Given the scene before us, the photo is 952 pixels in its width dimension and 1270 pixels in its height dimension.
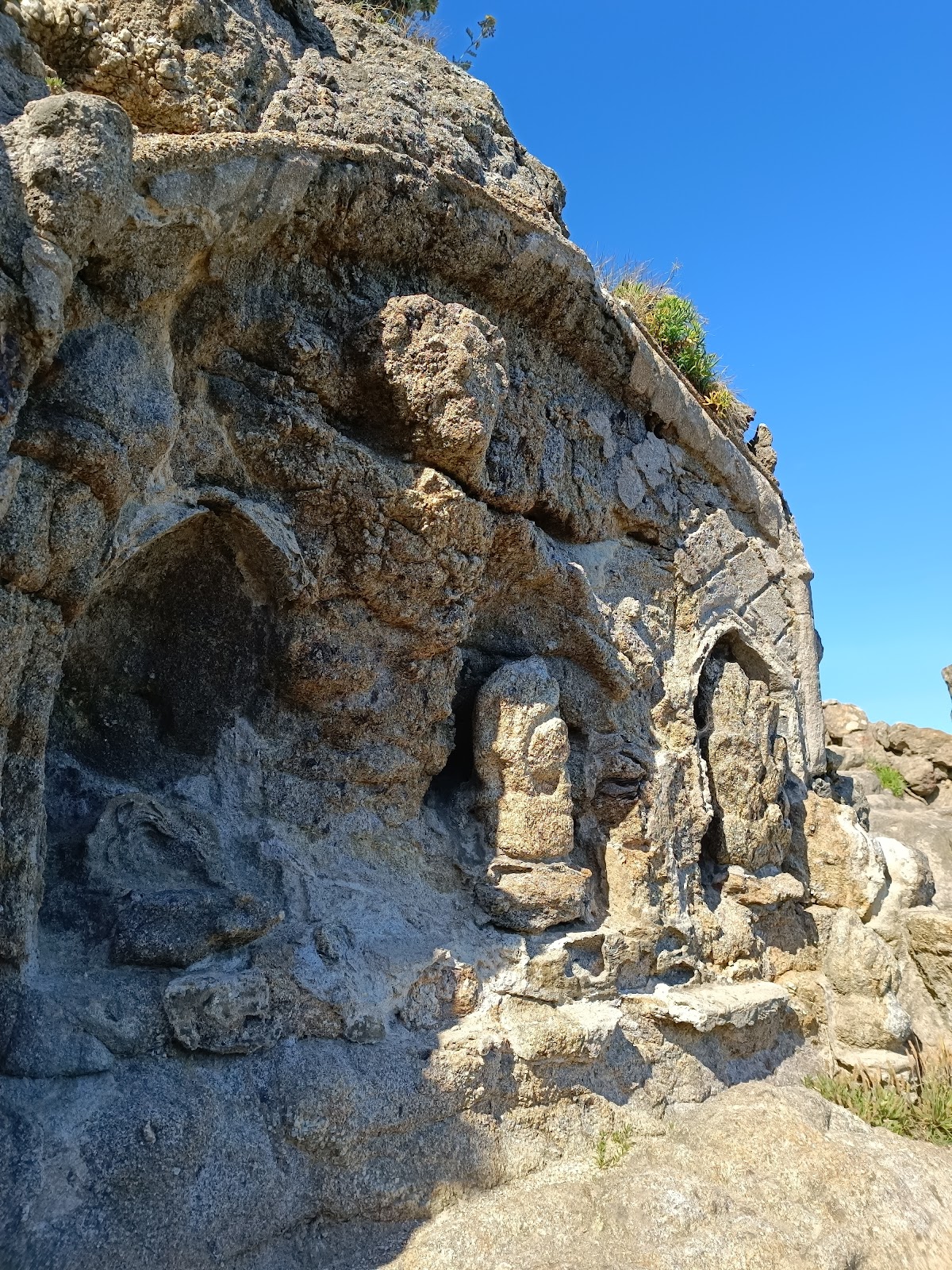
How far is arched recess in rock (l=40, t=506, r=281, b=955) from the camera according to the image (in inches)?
131

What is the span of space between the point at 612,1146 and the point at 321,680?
2100 millimetres

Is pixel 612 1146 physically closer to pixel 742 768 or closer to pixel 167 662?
pixel 742 768

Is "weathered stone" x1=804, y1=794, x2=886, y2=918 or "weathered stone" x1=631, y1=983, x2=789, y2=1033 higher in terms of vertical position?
"weathered stone" x1=804, y1=794, x2=886, y2=918

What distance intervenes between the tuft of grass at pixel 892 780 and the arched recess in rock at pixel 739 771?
5.40 metres

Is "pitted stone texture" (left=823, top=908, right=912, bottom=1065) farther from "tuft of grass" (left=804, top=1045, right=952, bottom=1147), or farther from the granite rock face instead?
"tuft of grass" (left=804, top=1045, right=952, bottom=1147)

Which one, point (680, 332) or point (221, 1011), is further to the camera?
point (680, 332)

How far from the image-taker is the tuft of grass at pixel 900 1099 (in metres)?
4.73

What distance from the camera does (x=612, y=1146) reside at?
3.85m

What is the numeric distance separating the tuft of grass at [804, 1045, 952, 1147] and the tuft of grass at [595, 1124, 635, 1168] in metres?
1.45

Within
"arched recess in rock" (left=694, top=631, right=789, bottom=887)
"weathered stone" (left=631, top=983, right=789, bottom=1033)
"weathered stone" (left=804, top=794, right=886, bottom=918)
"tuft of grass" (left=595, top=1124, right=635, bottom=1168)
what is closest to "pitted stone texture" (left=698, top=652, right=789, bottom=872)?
"arched recess in rock" (left=694, top=631, right=789, bottom=887)

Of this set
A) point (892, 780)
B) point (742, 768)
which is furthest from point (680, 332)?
point (892, 780)

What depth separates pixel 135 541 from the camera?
10.4ft

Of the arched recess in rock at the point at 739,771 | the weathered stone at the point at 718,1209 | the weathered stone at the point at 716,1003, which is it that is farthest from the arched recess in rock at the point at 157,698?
the arched recess in rock at the point at 739,771

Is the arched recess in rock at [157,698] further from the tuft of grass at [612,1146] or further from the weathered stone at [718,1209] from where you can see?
the tuft of grass at [612,1146]
